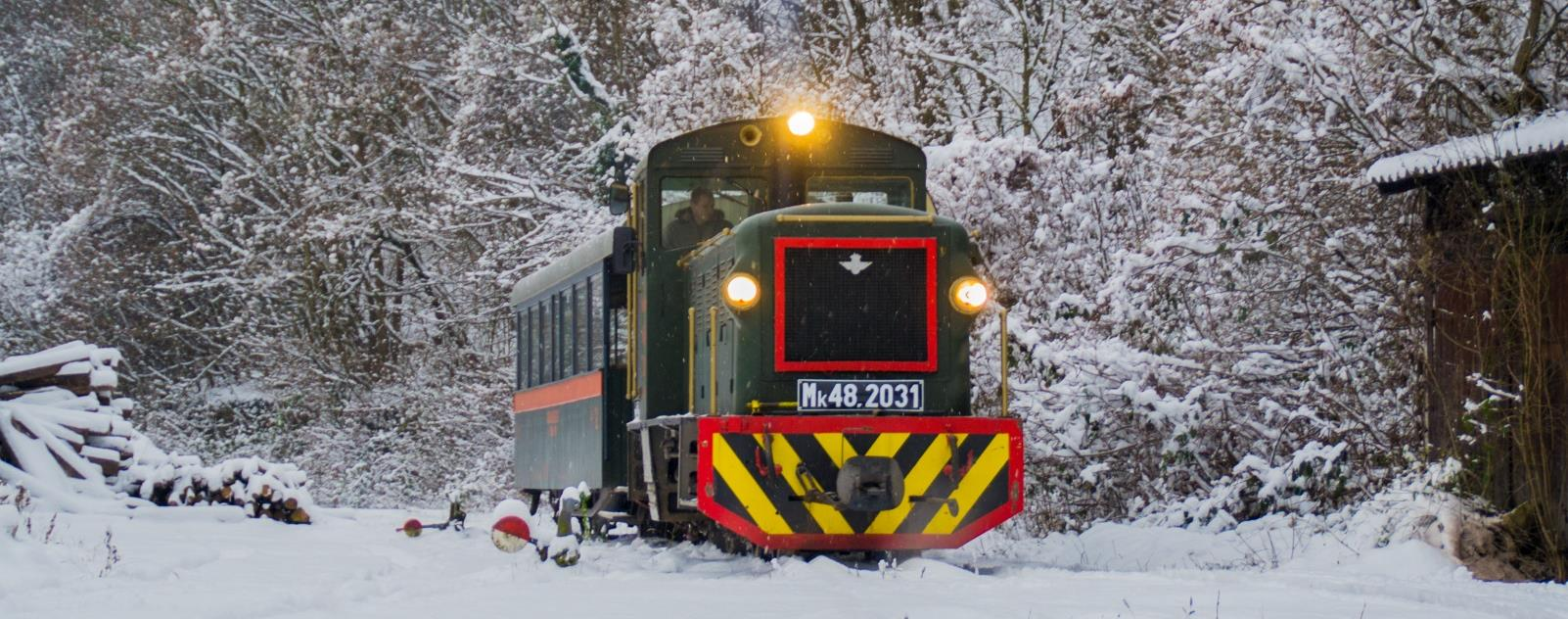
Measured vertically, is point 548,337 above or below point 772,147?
below

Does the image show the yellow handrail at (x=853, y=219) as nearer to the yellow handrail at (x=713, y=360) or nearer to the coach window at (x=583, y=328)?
the yellow handrail at (x=713, y=360)

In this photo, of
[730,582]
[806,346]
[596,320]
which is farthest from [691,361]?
[730,582]

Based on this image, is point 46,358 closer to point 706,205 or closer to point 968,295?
point 706,205

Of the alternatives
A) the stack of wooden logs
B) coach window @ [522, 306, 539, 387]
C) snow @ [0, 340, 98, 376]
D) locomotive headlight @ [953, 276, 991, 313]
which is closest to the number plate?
locomotive headlight @ [953, 276, 991, 313]

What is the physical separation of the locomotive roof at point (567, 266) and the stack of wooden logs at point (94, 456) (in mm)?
2385

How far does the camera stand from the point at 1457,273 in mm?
8969

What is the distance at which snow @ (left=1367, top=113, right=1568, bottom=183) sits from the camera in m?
8.40

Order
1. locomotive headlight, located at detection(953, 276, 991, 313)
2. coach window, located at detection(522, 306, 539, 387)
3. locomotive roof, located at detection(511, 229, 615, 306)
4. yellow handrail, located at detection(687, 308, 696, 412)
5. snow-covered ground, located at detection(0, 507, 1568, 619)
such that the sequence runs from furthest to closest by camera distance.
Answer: coach window, located at detection(522, 306, 539, 387)
locomotive roof, located at detection(511, 229, 615, 306)
yellow handrail, located at detection(687, 308, 696, 412)
locomotive headlight, located at detection(953, 276, 991, 313)
snow-covered ground, located at detection(0, 507, 1568, 619)

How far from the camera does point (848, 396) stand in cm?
933

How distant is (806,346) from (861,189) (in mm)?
1633

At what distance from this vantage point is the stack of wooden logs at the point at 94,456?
45.1 feet

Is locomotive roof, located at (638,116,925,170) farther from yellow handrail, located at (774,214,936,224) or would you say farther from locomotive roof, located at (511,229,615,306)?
yellow handrail, located at (774,214,936,224)

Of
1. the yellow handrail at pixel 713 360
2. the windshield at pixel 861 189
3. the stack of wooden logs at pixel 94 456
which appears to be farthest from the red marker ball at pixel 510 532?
the stack of wooden logs at pixel 94 456

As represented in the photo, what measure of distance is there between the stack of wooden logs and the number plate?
20.6 ft
